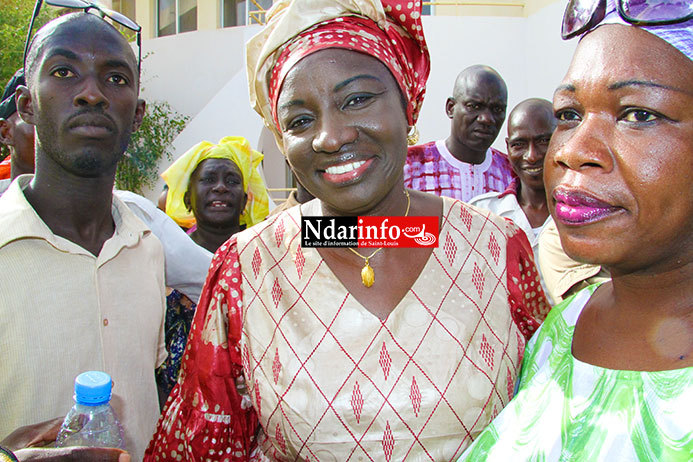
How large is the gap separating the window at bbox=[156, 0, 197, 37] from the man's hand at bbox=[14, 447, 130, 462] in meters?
15.0

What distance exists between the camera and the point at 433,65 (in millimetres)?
10000

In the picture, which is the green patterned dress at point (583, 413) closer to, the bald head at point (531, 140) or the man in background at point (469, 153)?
the bald head at point (531, 140)

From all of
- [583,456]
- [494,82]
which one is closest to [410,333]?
[583,456]

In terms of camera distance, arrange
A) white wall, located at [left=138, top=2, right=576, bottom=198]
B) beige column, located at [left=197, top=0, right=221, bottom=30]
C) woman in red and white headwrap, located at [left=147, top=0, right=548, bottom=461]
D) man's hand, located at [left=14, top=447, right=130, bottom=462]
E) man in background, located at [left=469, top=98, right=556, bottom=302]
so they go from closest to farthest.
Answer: man's hand, located at [left=14, top=447, right=130, bottom=462], woman in red and white headwrap, located at [left=147, top=0, right=548, bottom=461], man in background, located at [left=469, top=98, right=556, bottom=302], white wall, located at [left=138, top=2, right=576, bottom=198], beige column, located at [left=197, top=0, right=221, bottom=30]

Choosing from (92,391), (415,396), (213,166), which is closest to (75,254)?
(92,391)

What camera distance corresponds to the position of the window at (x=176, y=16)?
14.7 meters

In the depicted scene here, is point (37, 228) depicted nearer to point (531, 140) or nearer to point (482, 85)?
point (531, 140)

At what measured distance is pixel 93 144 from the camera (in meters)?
1.84

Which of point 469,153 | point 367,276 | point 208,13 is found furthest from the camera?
point 208,13

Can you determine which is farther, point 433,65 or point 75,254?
point 433,65

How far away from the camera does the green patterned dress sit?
1.01 metres

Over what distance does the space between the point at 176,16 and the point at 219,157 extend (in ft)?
40.7

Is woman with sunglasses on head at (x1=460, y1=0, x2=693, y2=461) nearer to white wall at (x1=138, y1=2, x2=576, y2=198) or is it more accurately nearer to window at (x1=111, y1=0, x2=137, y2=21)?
white wall at (x1=138, y1=2, x2=576, y2=198)

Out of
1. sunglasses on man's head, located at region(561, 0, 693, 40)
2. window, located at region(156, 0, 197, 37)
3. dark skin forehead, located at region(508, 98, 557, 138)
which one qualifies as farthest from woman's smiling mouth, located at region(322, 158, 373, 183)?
window, located at region(156, 0, 197, 37)
